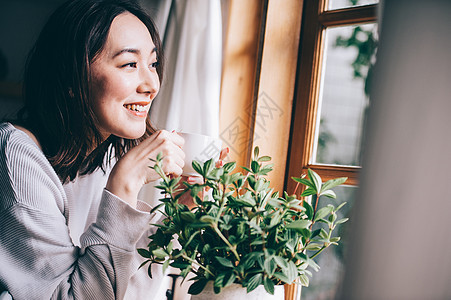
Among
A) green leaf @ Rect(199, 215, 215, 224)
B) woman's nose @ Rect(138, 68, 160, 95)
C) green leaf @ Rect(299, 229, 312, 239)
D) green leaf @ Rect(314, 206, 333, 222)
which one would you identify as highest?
woman's nose @ Rect(138, 68, 160, 95)

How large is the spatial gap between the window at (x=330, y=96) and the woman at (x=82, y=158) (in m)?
0.48

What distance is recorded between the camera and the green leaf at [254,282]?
1.88 feet

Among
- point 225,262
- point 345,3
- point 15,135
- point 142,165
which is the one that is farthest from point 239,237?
point 345,3

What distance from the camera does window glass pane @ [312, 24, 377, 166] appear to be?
117cm

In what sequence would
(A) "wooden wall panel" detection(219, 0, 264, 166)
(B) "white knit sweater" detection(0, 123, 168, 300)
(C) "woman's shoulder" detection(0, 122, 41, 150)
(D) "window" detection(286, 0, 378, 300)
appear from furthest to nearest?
(A) "wooden wall panel" detection(219, 0, 264, 166), (D) "window" detection(286, 0, 378, 300), (C) "woman's shoulder" detection(0, 122, 41, 150), (B) "white knit sweater" detection(0, 123, 168, 300)

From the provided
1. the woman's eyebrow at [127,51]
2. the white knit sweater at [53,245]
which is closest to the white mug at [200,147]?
the white knit sweater at [53,245]

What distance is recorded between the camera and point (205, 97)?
1312 millimetres

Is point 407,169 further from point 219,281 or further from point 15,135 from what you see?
point 15,135

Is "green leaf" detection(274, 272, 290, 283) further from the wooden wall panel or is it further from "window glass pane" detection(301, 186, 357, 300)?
the wooden wall panel

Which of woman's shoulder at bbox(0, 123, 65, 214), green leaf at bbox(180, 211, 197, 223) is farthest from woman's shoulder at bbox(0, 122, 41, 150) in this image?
green leaf at bbox(180, 211, 197, 223)

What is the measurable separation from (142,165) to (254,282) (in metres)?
0.45

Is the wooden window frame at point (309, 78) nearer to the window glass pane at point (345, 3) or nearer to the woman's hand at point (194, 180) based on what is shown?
the window glass pane at point (345, 3)

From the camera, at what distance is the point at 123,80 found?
1.01 metres

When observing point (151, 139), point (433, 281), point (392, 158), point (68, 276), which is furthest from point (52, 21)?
point (433, 281)
